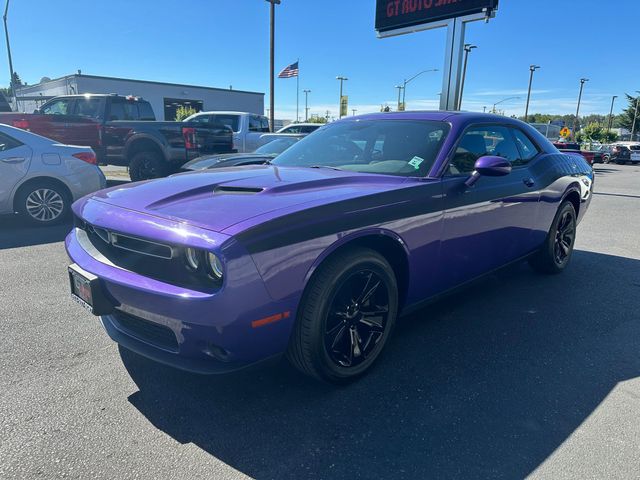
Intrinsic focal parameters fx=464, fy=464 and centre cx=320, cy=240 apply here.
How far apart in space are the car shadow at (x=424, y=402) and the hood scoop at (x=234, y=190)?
1113mm

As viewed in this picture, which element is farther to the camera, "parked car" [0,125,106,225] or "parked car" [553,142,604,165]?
"parked car" [553,142,604,165]

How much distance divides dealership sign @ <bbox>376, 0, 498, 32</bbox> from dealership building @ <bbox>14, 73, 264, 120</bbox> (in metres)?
25.1

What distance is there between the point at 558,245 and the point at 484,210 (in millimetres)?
2055

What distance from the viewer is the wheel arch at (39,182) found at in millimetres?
6422

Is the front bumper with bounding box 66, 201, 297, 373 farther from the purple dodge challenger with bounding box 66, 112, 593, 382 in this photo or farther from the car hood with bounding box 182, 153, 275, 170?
the car hood with bounding box 182, 153, 275, 170

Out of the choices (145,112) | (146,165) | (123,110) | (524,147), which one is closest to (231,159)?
(146,165)

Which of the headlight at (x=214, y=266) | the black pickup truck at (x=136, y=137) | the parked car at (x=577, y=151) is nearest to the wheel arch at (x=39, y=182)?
the black pickup truck at (x=136, y=137)

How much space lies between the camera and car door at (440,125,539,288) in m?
3.19

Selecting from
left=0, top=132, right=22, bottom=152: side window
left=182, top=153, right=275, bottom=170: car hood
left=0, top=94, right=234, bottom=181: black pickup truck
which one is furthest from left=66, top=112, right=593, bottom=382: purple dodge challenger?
left=0, top=94, right=234, bottom=181: black pickup truck

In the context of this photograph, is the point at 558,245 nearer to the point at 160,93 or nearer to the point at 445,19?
the point at 445,19

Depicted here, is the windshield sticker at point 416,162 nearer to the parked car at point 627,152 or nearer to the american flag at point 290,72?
the american flag at point 290,72

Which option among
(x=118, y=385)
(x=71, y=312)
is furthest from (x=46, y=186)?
(x=118, y=385)

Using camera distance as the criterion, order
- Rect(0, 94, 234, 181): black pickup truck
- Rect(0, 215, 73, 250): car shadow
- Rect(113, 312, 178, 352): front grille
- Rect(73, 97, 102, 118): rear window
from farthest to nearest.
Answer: Rect(73, 97, 102, 118): rear window < Rect(0, 94, 234, 181): black pickup truck < Rect(0, 215, 73, 250): car shadow < Rect(113, 312, 178, 352): front grille

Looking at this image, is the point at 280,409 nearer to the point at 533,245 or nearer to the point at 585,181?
the point at 533,245
